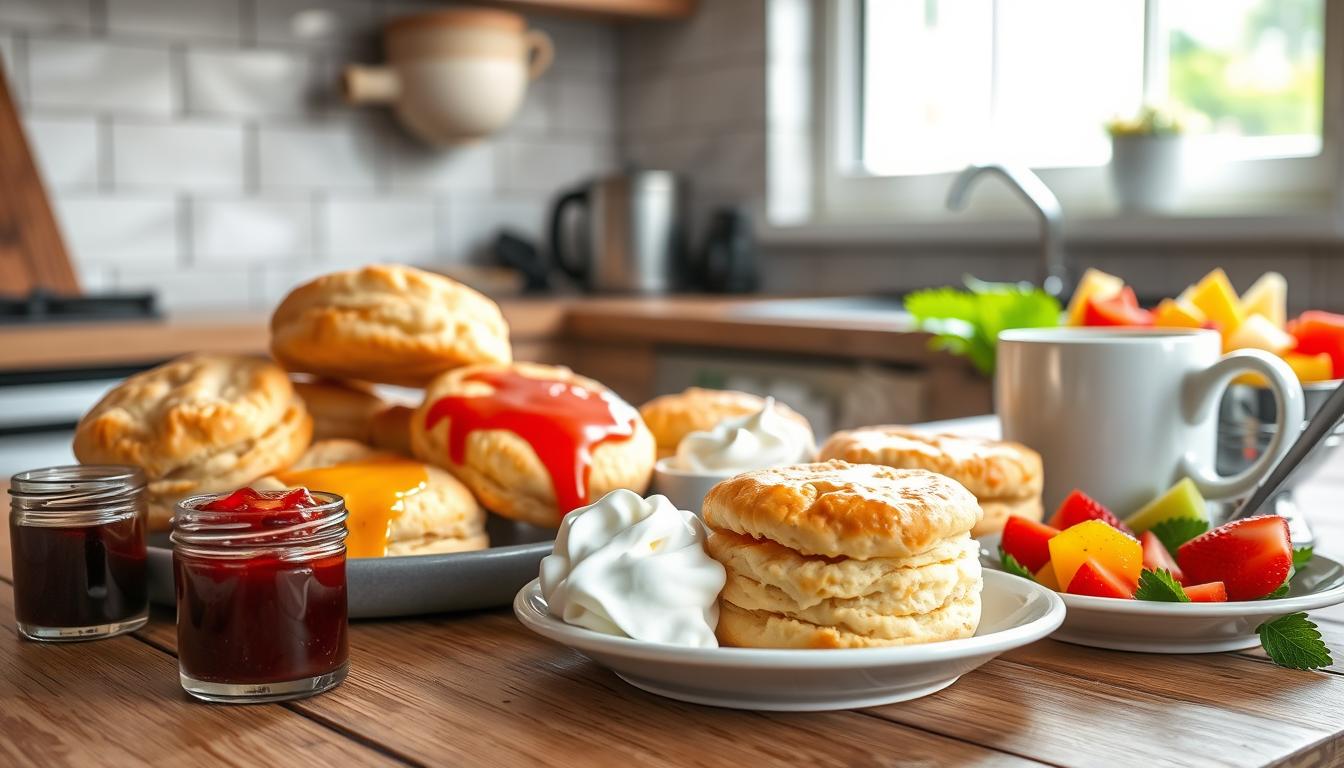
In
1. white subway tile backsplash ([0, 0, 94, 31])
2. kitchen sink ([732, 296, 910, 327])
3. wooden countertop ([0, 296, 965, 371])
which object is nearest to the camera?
wooden countertop ([0, 296, 965, 371])

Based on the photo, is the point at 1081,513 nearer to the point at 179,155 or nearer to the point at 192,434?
the point at 192,434

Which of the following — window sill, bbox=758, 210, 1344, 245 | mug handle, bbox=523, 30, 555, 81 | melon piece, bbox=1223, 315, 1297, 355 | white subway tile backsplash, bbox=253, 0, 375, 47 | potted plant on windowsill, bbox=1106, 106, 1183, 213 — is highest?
white subway tile backsplash, bbox=253, 0, 375, 47

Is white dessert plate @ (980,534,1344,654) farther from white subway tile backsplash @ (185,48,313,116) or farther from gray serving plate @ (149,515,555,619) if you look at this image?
white subway tile backsplash @ (185,48,313,116)

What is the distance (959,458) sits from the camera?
2.73ft

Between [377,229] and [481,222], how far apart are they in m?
0.31

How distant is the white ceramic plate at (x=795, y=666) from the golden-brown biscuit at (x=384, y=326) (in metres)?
0.34

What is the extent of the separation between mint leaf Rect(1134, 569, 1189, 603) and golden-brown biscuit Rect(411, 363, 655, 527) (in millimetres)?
326

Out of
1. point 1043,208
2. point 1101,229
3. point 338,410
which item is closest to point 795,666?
point 338,410

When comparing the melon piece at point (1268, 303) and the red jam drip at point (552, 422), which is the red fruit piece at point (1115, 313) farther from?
the red jam drip at point (552, 422)

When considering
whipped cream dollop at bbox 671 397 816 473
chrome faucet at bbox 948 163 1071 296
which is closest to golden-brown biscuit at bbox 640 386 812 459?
whipped cream dollop at bbox 671 397 816 473

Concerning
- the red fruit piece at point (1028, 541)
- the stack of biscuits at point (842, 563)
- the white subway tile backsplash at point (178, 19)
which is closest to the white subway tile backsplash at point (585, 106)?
the white subway tile backsplash at point (178, 19)

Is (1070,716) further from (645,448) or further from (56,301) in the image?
(56,301)

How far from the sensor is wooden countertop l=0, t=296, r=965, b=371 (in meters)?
2.16

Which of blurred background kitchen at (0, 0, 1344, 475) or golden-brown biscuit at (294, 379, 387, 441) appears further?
blurred background kitchen at (0, 0, 1344, 475)
